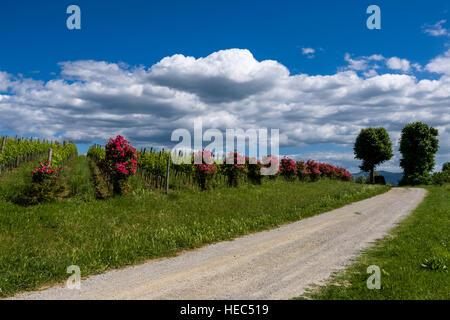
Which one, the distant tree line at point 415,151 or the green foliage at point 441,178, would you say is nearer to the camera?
the green foliage at point 441,178

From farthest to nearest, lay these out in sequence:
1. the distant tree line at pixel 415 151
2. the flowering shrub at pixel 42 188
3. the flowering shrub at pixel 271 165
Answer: the distant tree line at pixel 415 151 < the flowering shrub at pixel 271 165 < the flowering shrub at pixel 42 188

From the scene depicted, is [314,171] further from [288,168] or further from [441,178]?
[441,178]

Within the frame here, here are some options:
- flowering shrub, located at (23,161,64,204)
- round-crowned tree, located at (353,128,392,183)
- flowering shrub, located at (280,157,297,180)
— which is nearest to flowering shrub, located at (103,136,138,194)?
flowering shrub, located at (23,161,64,204)

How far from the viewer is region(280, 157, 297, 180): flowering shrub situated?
33.1 metres

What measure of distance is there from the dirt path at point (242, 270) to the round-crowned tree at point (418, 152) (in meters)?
42.0

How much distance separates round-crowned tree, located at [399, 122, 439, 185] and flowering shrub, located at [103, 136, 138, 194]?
151 ft

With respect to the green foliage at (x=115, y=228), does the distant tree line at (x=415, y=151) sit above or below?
above

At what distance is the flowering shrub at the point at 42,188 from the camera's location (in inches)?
520

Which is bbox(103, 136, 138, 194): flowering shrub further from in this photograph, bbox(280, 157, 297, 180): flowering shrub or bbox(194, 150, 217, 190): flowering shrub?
bbox(280, 157, 297, 180): flowering shrub

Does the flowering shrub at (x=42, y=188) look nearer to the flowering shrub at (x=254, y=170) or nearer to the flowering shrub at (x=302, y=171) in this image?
the flowering shrub at (x=254, y=170)

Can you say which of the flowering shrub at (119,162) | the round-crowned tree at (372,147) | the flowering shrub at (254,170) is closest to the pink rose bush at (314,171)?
the flowering shrub at (254,170)

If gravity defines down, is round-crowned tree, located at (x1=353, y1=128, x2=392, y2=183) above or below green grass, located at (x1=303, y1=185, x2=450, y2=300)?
above
